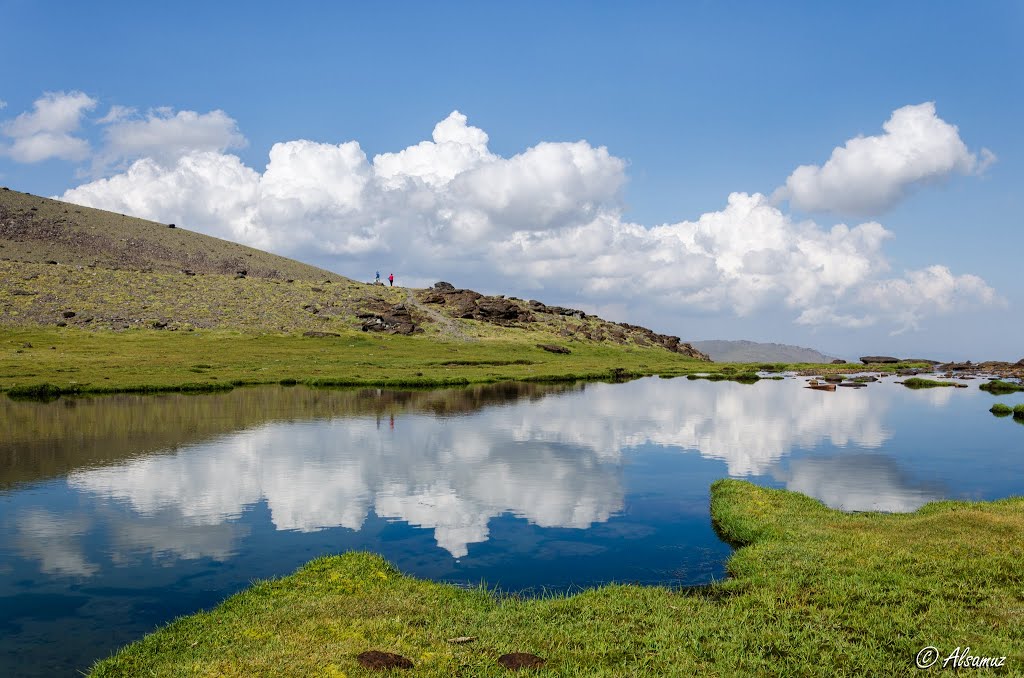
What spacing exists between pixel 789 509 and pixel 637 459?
15.9 m

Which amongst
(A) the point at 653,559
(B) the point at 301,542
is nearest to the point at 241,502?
(B) the point at 301,542

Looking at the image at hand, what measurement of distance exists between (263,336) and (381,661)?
137 meters

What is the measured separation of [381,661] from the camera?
13.3 metres

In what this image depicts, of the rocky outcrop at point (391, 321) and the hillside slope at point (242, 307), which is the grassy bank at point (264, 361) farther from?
the hillside slope at point (242, 307)

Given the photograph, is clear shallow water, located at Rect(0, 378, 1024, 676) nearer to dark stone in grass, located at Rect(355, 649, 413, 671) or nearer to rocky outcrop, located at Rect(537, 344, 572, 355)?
dark stone in grass, located at Rect(355, 649, 413, 671)

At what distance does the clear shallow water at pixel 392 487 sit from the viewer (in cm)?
2225

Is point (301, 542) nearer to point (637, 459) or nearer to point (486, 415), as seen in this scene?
point (637, 459)

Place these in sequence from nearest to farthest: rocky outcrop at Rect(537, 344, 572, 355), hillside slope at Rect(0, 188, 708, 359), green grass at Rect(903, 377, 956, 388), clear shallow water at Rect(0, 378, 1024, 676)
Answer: clear shallow water at Rect(0, 378, 1024, 676)
green grass at Rect(903, 377, 956, 388)
hillside slope at Rect(0, 188, 708, 359)
rocky outcrop at Rect(537, 344, 572, 355)

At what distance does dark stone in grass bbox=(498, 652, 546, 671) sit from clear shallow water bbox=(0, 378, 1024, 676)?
23.8 ft

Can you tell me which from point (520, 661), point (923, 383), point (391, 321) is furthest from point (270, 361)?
point (923, 383)

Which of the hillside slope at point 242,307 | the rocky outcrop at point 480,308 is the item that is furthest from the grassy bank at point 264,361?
the rocky outcrop at point 480,308

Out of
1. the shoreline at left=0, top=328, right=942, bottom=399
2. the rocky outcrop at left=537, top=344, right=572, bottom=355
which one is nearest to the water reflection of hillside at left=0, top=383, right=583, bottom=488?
the shoreline at left=0, top=328, right=942, bottom=399

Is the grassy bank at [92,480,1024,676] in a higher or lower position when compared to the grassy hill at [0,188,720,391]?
lower

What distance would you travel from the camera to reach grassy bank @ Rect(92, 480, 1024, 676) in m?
14.0
